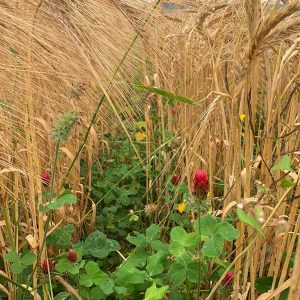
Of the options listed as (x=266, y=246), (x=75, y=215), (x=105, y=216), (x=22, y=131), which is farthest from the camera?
(x=105, y=216)

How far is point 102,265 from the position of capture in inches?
62.8

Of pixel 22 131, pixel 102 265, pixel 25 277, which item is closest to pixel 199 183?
pixel 22 131

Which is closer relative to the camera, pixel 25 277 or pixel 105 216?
pixel 25 277

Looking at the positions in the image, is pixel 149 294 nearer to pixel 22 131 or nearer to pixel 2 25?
pixel 22 131

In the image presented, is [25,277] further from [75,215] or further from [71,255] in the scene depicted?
[75,215]

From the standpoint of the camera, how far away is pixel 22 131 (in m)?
1.20

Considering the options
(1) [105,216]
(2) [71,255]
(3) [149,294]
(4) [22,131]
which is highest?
(4) [22,131]

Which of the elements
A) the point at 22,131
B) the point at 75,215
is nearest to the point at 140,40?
the point at 22,131

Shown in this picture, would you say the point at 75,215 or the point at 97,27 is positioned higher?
the point at 97,27

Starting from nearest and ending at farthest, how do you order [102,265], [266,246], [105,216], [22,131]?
[22,131] < [266,246] < [102,265] < [105,216]

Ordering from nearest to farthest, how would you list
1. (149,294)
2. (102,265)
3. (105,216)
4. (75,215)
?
(149,294), (102,265), (75,215), (105,216)

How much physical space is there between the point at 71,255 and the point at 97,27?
0.52 meters

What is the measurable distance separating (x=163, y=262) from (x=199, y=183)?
36 centimetres

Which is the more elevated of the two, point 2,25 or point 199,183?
point 2,25
